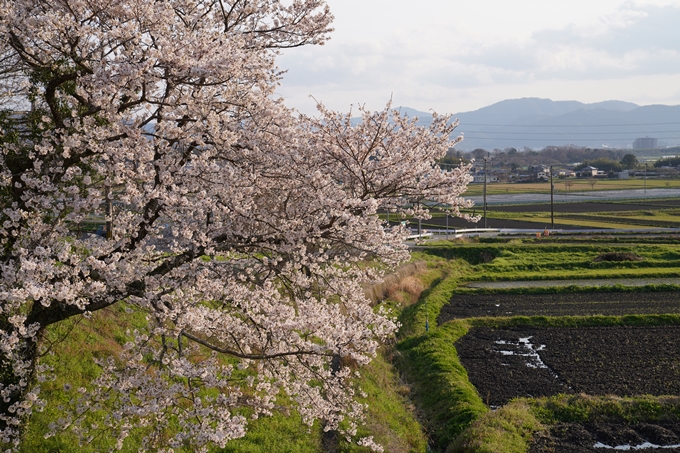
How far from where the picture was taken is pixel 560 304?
2969 cm

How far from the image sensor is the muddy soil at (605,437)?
46.0ft

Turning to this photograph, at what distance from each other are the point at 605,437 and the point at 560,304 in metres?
15.7

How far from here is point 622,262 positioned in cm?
3869

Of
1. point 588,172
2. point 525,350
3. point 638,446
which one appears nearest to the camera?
point 638,446

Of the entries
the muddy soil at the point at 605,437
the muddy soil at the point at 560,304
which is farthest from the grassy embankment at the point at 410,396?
the muddy soil at the point at 560,304

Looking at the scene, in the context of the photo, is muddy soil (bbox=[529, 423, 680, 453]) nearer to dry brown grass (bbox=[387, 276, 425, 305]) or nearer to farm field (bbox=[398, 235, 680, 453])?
farm field (bbox=[398, 235, 680, 453])

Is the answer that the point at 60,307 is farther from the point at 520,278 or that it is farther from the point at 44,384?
the point at 520,278

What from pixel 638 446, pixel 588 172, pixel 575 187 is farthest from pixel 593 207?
pixel 588 172

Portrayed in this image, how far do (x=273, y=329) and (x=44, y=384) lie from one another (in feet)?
18.6

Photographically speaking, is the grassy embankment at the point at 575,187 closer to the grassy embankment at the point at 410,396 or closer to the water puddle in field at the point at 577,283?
the water puddle in field at the point at 577,283

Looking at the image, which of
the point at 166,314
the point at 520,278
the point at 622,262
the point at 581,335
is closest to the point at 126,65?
the point at 166,314

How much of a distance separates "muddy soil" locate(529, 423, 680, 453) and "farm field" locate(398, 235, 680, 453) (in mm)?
28

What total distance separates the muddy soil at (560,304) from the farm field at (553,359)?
0.05 metres

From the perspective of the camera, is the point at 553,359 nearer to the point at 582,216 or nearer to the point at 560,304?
the point at 560,304
